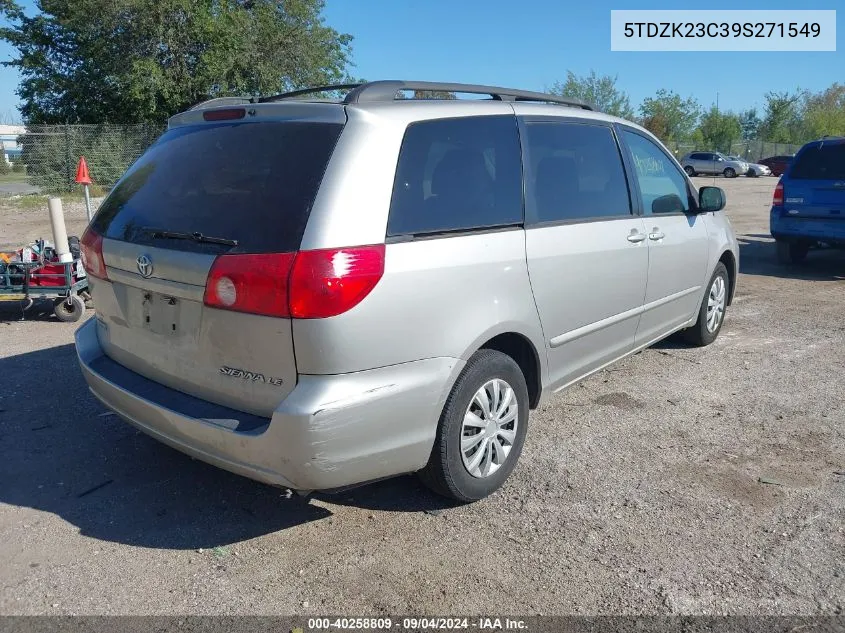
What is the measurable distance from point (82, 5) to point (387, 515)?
25133 mm

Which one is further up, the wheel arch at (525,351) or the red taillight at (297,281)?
the red taillight at (297,281)

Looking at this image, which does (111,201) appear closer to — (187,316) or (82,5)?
(187,316)

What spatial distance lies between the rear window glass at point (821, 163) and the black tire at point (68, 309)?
362 inches

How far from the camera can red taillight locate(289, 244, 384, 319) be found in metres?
2.60

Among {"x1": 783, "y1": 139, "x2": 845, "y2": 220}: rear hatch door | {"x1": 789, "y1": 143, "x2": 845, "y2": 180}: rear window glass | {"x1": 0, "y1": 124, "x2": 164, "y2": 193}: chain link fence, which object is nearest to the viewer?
{"x1": 783, "y1": 139, "x2": 845, "y2": 220}: rear hatch door

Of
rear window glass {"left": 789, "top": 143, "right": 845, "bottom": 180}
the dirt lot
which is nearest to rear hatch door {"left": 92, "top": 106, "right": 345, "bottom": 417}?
the dirt lot

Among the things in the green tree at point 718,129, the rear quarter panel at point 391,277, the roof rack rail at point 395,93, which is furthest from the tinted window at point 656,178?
the green tree at point 718,129

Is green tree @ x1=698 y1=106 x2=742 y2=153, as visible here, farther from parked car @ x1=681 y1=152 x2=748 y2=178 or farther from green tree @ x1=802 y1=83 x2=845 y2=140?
parked car @ x1=681 y1=152 x2=748 y2=178

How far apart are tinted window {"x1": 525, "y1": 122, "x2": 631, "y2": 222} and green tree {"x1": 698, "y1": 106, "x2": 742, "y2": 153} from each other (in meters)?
61.8

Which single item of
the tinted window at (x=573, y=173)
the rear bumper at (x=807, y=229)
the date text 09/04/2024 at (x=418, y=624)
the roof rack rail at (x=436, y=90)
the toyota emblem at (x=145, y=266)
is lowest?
the date text 09/04/2024 at (x=418, y=624)

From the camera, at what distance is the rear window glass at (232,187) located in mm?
2740

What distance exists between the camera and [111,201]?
3613 millimetres

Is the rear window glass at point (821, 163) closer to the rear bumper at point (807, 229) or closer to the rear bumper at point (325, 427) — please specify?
the rear bumper at point (807, 229)

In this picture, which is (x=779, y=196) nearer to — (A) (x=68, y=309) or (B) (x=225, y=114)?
(B) (x=225, y=114)
